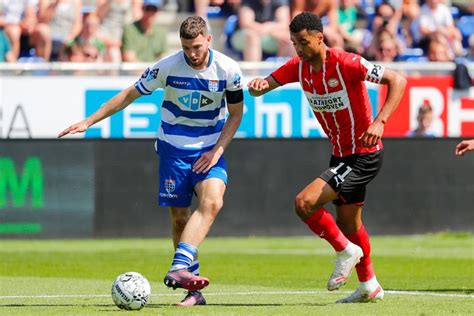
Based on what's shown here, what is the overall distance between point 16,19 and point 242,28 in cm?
387

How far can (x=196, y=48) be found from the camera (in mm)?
9797

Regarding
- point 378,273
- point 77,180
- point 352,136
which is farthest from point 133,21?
point 352,136

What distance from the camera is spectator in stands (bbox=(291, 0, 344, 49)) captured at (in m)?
22.3

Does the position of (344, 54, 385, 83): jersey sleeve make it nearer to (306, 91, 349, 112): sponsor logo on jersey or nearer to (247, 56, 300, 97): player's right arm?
(306, 91, 349, 112): sponsor logo on jersey

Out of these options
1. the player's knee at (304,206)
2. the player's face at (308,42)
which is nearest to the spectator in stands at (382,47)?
the player's face at (308,42)

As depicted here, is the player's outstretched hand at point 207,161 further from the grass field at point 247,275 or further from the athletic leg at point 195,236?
the grass field at point 247,275

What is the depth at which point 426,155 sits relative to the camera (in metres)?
20.3

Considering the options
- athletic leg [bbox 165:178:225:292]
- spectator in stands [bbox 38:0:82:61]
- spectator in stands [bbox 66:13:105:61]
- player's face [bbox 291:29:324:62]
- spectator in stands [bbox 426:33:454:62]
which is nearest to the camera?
athletic leg [bbox 165:178:225:292]

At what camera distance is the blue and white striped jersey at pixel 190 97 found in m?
10.1

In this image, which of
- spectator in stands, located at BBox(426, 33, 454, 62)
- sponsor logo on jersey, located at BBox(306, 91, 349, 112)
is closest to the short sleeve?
sponsor logo on jersey, located at BBox(306, 91, 349, 112)

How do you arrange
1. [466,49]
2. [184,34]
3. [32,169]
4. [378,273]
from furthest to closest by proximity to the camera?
[466,49], [32,169], [378,273], [184,34]

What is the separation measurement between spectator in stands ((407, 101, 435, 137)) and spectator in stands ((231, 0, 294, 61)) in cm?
256

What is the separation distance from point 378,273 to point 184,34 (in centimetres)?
509

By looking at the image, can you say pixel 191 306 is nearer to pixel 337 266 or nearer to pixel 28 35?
pixel 337 266
